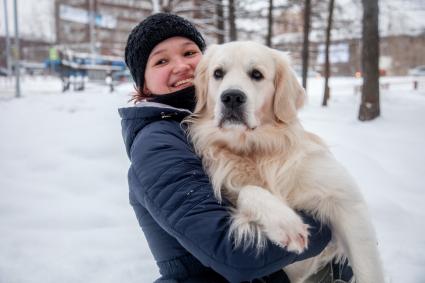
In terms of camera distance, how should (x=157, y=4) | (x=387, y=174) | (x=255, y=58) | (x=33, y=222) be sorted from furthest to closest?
1. (x=157, y=4)
2. (x=387, y=174)
3. (x=33, y=222)
4. (x=255, y=58)

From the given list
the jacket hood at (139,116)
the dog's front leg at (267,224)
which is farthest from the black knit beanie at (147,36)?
the dog's front leg at (267,224)

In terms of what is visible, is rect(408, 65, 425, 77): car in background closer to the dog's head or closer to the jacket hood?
the dog's head

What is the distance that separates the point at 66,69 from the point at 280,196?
713 inches

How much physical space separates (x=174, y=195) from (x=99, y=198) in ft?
11.3

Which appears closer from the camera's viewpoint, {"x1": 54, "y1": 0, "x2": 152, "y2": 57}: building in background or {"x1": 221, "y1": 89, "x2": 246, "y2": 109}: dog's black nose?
{"x1": 221, "y1": 89, "x2": 246, "y2": 109}: dog's black nose

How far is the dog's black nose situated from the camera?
2053mm

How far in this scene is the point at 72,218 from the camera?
4.03m

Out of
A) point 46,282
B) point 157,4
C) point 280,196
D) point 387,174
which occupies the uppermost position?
point 157,4

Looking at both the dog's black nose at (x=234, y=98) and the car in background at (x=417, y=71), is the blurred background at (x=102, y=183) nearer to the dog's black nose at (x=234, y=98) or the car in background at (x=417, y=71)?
the dog's black nose at (x=234, y=98)

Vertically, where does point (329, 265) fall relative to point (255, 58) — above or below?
below

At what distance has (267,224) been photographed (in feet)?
4.99

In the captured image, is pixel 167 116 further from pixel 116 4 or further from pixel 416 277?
pixel 116 4

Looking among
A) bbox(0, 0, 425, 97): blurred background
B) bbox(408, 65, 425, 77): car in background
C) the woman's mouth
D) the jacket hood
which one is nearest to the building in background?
bbox(0, 0, 425, 97): blurred background

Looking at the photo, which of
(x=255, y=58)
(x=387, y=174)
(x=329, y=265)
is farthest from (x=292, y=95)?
(x=387, y=174)
